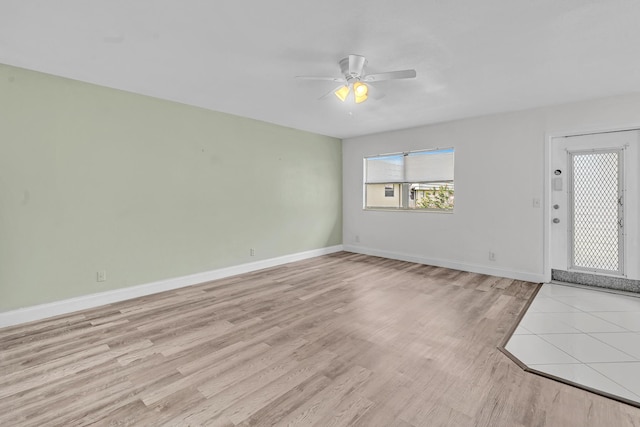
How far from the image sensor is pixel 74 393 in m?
1.95

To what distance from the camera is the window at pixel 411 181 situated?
534 cm

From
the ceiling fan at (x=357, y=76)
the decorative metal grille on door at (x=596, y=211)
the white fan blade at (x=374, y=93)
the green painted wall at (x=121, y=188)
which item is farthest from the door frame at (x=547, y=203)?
the green painted wall at (x=121, y=188)

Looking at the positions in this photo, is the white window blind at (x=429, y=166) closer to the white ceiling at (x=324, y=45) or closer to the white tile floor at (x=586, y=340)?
the white ceiling at (x=324, y=45)

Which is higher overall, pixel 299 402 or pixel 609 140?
pixel 609 140

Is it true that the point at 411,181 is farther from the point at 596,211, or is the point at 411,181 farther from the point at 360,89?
the point at 360,89

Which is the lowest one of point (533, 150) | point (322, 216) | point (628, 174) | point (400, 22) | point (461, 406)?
point (461, 406)

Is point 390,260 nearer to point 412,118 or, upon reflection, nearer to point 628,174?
point 412,118

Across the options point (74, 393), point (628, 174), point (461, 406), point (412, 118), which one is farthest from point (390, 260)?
point (74, 393)

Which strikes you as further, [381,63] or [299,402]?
[381,63]

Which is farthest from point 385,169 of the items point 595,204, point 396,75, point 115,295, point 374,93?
point 115,295

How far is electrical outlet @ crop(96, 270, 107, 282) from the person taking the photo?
3494 millimetres

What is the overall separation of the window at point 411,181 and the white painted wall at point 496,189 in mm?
187

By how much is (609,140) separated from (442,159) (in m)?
2.14

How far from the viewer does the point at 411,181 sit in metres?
5.77
